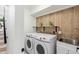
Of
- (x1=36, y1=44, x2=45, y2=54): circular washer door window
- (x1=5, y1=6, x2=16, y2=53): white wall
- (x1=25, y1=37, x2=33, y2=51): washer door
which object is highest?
(x1=5, y1=6, x2=16, y2=53): white wall

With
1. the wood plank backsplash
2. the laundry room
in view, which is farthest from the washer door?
the wood plank backsplash

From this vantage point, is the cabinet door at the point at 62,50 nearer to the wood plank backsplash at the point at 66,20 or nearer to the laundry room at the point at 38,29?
the laundry room at the point at 38,29

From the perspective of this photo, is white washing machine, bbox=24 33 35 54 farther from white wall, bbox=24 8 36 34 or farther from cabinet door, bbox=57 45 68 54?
cabinet door, bbox=57 45 68 54

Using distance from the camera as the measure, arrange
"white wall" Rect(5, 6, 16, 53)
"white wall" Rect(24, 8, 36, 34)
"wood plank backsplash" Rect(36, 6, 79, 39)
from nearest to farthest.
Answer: "white wall" Rect(5, 6, 16, 53)
"white wall" Rect(24, 8, 36, 34)
"wood plank backsplash" Rect(36, 6, 79, 39)

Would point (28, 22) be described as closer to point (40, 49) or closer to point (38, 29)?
point (38, 29)

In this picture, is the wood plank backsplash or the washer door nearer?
the washer door

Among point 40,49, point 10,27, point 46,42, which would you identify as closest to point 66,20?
point 46,42

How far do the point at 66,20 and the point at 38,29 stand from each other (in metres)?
0.52

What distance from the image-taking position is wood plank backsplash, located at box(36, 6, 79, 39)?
142 cm

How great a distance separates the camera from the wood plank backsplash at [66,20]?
4.66 ft

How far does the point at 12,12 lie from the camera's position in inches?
40.6

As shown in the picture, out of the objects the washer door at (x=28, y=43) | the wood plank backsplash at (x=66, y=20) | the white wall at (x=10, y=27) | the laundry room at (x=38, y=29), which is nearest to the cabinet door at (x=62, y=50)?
the laundry room at (x=38, y=29)
